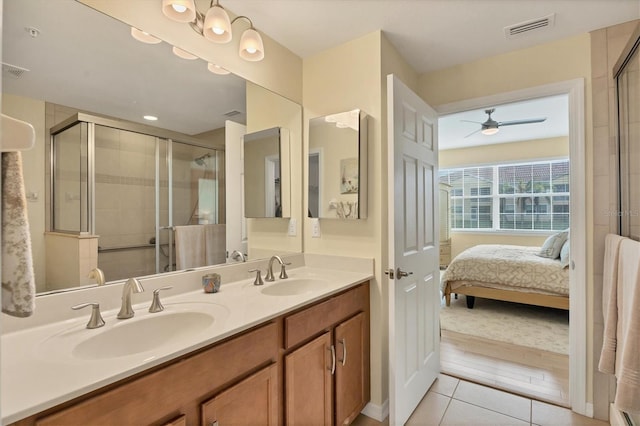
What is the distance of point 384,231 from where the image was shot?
6.54 ft

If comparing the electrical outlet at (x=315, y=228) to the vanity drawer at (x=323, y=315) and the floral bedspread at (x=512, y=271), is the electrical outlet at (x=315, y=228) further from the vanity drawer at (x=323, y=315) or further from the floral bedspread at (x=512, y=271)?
the floral bedspread at (x=512, y=271)

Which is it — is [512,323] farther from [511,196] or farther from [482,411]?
[511,196]

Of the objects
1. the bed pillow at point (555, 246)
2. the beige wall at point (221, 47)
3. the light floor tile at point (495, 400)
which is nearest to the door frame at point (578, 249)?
the light floor tile at point (495, 400)

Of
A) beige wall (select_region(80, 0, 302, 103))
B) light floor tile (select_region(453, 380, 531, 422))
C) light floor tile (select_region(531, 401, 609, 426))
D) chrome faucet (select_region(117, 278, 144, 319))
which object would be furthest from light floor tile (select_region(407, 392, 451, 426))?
beige wall (select_region(80, 0, 302, 103))

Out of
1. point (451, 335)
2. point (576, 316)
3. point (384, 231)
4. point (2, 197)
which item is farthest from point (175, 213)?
point (451, 335)

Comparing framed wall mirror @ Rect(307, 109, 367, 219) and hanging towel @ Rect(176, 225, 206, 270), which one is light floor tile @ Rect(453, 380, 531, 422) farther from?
hanging towel @ Rect(176, 225, 206, 270)

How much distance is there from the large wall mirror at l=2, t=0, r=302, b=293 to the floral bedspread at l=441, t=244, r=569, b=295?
303cm

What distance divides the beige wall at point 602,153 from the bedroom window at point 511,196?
429 centimetres

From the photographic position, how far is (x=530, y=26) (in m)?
1.91

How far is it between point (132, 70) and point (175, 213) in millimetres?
697

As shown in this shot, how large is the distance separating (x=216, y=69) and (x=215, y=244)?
3.23 ft

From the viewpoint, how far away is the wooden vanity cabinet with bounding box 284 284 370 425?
4.58 feet

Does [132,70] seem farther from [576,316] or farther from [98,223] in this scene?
[576,316]

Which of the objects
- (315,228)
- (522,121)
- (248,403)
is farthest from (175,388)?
(522,121)
